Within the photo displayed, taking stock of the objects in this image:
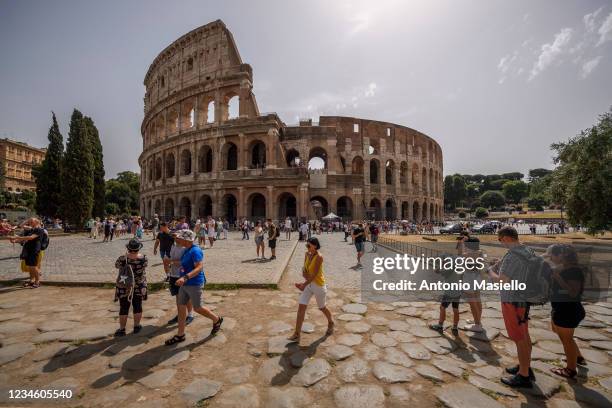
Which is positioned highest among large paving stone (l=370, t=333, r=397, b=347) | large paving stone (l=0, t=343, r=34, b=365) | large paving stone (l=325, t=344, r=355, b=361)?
large paving stone (l=0, t=343, r=34, b=365)

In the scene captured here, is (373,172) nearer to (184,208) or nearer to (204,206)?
(204,206)

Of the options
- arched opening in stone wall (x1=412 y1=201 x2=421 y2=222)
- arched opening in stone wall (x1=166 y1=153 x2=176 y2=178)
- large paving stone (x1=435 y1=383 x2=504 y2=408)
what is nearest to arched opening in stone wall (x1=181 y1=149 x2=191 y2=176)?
arched opening in stone wall (x1=166 y1=153 x2=176 y2=178)

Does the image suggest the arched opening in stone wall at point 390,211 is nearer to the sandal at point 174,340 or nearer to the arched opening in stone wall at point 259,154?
the arched opening in stone wall at point 259,154

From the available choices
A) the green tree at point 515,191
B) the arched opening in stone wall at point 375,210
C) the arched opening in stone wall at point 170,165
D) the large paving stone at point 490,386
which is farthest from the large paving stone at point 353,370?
the green tree at point 515,191

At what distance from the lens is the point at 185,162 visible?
29641mm

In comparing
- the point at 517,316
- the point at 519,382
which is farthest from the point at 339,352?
the point at 517,316

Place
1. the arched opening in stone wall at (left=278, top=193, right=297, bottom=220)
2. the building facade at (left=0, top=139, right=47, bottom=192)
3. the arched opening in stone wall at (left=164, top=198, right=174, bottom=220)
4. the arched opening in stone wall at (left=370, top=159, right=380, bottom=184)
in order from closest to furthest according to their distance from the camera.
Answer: the arched opening in stone wall at (left=278, top=193, right=297, bottom=220) < the arched opening in stone wall at (left=164, top=198, right=174, bottom=220) < the arched opening in stone wall at (left=370, top=159, right=380, bottom=184) < the building facade at (left=0, top=139, right=47, bottom=192)

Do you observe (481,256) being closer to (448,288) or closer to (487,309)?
(448,288)

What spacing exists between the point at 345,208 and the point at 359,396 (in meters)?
28.9

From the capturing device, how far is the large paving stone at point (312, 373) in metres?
2.78

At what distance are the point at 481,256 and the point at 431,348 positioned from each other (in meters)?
1.80

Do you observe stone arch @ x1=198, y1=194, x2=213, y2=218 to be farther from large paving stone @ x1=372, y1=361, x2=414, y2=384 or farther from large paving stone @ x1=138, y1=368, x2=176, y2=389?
large paving stone @ x1=372, y1=361, x2=414, y2=384

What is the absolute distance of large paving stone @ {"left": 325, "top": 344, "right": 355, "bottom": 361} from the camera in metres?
3.27

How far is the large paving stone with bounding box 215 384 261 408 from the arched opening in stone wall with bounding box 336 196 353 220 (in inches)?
1071
